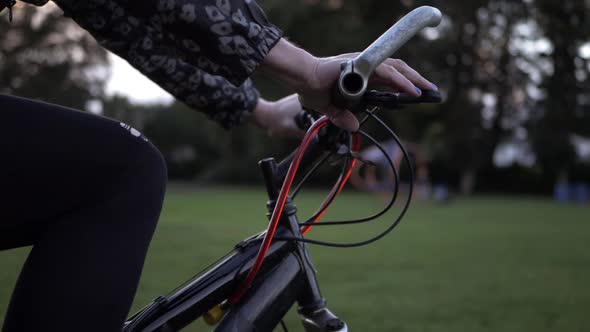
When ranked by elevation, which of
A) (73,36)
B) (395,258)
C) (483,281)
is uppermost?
(483,281)

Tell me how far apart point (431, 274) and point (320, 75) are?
5.39 meters

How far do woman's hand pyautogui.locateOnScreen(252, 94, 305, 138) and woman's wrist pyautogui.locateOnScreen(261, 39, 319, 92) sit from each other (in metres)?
0.70

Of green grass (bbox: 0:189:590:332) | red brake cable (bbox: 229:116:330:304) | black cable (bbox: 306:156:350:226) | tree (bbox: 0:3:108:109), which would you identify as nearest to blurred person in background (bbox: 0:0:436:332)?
red brake cable (bbox: 229:116:330:304)

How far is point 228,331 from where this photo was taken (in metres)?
1.44

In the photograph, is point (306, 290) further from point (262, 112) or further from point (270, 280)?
→ point (262, 112)

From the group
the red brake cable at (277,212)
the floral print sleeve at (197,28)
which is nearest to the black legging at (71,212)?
the floral print sleeve at (197,28)

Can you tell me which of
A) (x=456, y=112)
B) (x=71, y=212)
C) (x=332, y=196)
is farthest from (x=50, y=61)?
(x=71, y=212)

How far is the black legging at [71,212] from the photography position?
1.04 m

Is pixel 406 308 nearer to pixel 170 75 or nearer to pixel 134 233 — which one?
pixel 170 75

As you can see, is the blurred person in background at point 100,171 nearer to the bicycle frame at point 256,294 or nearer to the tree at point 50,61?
the bicycle frame at point 256,294

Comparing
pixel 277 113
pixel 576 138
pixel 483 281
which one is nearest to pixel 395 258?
pixel 483 281

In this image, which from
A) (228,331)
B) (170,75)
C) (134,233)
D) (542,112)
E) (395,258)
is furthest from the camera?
(542,112)

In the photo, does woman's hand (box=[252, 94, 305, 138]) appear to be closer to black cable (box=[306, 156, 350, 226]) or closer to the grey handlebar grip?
black cable (box=[306, 156, 350, 226])

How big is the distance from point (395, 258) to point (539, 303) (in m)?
2.60
